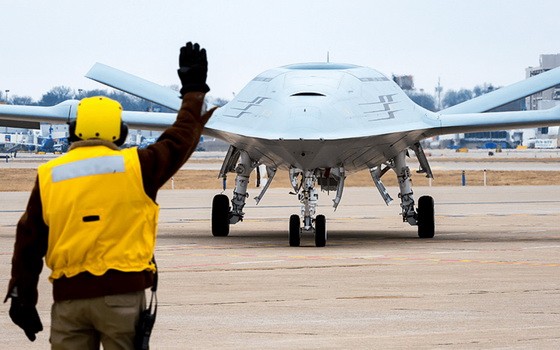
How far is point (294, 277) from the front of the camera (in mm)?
16516

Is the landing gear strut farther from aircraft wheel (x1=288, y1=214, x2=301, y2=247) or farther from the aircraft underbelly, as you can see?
aircraft wheel (x1=288, y1=214, x2=301, y2=247)

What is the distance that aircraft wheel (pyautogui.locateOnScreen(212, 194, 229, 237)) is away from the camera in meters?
26.9

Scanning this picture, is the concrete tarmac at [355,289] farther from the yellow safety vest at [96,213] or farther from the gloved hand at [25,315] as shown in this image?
the yellow safety vest at [96,213]

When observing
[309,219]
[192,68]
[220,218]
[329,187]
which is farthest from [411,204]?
[192,68]

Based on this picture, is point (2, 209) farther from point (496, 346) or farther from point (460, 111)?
point (496, 346)

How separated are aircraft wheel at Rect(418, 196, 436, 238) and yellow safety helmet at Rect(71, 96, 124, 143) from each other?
758 inches

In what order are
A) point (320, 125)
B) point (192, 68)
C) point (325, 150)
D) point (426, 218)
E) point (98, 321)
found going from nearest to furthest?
point (98, 321) → point (192, 68) → point (320, 125) → point (325, 150) → point (426, 218)

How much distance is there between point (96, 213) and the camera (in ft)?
22.5

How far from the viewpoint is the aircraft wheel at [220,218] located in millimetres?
26938

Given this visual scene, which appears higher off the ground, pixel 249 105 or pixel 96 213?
pixel 249 105

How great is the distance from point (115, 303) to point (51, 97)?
383ft

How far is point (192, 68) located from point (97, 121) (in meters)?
0.67

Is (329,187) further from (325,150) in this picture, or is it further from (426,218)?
(325,150)

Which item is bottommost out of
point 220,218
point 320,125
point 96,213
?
point 220,218
